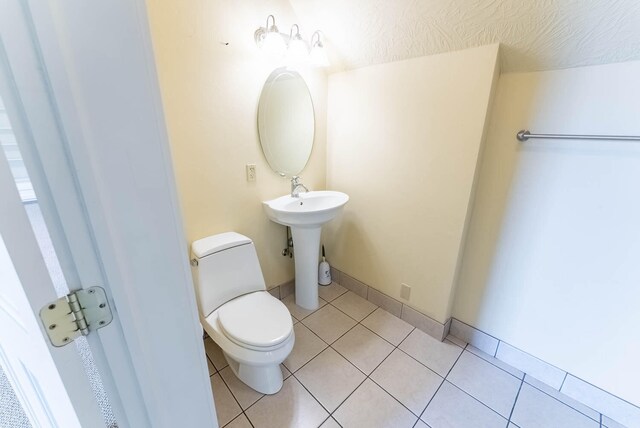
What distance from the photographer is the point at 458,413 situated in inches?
50.5

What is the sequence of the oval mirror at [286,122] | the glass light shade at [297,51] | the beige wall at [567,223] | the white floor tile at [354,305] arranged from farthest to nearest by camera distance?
the white floor tile at [354,305]
the oval mirror at [286,122]
the glass light shade at [297,51]
the beige wall at [567,223]

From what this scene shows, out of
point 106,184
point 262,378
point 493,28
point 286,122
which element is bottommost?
point 262,378

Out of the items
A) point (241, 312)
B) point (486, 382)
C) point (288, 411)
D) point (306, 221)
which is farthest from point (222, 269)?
point (486, 382)

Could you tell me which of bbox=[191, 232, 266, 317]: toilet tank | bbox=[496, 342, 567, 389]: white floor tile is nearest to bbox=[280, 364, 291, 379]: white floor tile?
bbox=[191, 232, 266, 317]: toilet tank

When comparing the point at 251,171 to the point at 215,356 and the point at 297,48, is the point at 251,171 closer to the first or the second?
the point at 297,48

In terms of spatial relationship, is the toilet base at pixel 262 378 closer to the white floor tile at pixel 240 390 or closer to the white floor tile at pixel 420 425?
the white floor tile at pixel 240 390

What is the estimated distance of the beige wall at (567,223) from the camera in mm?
1107

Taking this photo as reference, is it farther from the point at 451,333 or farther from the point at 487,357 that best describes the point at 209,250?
the point at 487,357

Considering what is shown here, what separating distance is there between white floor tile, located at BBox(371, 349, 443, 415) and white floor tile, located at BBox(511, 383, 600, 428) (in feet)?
1.20

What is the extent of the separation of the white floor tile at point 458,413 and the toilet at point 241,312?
0.76 m

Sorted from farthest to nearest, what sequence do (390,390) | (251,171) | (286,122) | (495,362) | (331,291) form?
(331,291) → (286,122) → (251,171) → (495,362) → (390,390)

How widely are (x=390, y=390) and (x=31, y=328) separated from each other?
147cm

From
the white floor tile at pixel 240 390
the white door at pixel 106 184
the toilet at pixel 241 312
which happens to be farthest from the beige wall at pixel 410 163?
the white door at pixel 106 184

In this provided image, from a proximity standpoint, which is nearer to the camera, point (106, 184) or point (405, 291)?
point (106, 184)
